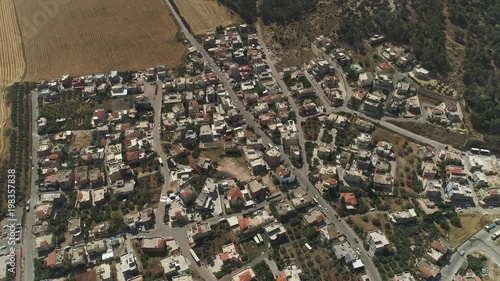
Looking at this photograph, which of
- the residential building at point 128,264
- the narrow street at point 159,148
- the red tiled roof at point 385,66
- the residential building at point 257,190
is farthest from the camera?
the red tiled roof at point 385,66

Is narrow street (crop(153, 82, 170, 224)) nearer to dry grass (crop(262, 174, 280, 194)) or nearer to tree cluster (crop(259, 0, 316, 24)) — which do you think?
dry grass (crop(262, 174, 280, 194))

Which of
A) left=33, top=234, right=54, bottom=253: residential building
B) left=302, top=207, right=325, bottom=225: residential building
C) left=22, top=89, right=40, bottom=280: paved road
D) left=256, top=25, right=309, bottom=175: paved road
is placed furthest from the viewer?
left=256, top=25, right=309, bottom=175: paved road

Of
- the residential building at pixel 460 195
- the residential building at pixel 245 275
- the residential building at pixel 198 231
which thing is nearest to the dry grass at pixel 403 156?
the residential building at pixel 460 195

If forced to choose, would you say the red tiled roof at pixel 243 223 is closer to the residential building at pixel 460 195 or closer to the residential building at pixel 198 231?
the residential building at pixel 198 231

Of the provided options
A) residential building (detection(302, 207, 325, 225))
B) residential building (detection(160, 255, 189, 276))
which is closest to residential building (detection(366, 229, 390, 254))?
residential building (detection(302, 207, 325, 225))

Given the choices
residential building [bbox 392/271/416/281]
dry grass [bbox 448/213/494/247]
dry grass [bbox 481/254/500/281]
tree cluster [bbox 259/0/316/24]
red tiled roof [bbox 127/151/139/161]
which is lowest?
dry grass [bbox 481/254/500/281]

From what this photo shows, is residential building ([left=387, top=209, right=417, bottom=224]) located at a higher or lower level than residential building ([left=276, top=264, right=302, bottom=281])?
higher

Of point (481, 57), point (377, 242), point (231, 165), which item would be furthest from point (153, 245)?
point (481, 57)

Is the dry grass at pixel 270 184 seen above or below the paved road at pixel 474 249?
above
